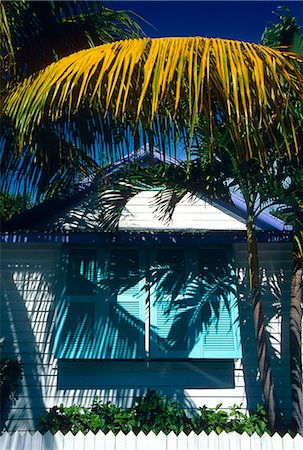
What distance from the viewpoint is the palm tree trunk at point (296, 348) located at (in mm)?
6074

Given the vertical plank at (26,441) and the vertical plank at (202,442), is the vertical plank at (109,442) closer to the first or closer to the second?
the vertical plank at (26,441)

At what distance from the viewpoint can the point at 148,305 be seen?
6988 mm

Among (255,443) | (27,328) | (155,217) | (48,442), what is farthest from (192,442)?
(155,217)

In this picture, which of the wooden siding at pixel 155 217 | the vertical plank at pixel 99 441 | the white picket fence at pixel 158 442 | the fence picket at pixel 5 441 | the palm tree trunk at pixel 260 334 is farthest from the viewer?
the wooden siding at pixel 155 217

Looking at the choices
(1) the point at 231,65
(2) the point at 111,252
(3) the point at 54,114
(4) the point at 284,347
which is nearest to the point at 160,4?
(3) the point at 54,114

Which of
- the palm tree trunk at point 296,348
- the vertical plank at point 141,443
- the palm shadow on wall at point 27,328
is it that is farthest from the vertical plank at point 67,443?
the palm tree trunk at point 296,348

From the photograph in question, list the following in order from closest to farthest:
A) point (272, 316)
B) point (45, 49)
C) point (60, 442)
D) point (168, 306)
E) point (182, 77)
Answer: point (182, 77)
point (60, 442)
point (45, 49)
point (168, 306)
point (272, 316)

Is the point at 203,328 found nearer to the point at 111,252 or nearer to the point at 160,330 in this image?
the point at 160,330

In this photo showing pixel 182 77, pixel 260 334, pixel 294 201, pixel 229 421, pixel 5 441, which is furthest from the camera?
pixel 229 421

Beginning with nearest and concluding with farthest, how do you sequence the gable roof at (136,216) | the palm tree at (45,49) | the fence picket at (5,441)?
the fence picket at (5,441), the palm tree at (45,49), the gable roof at (136,216)

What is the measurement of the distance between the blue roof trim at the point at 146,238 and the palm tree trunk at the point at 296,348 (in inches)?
20.4

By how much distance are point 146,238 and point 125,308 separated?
108cm

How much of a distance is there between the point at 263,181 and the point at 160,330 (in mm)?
2609

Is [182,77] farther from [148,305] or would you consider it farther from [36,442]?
[148,305]
